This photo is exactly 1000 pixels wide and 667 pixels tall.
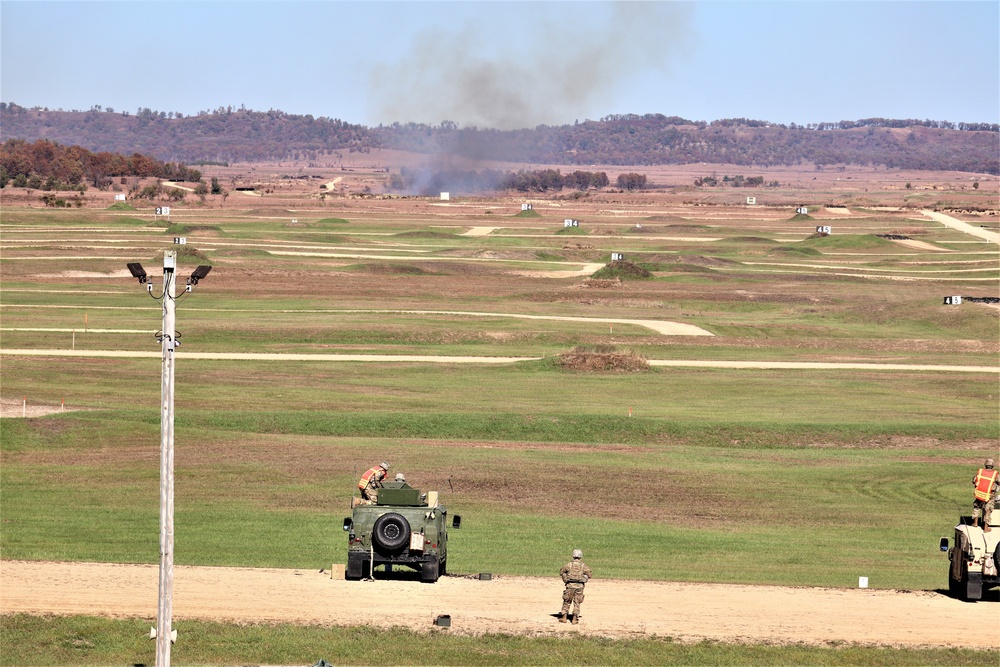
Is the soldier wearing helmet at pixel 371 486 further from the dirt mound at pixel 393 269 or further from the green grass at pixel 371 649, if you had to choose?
the dirt mound at pixel 393 269

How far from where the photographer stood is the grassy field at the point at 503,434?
3053 centimetres

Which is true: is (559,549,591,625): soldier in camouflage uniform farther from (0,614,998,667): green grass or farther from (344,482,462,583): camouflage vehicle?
(344,482,462,583): camouflage vehicle

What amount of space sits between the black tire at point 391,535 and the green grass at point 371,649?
2.23 m

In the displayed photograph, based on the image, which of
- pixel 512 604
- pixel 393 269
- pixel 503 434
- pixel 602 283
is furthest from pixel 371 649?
pixel 393 269

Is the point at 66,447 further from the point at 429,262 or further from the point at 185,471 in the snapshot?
the point at 429,262

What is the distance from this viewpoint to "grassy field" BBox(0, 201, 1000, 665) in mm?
30531

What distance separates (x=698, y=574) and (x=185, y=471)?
16.7 meters

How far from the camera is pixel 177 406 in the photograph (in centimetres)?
5153

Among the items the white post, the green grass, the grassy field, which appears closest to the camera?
the white post

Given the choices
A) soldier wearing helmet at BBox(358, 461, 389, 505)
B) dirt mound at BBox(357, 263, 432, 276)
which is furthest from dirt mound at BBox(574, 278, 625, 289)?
soldier wearing helmet at BBox(358, 461, 389, 505)

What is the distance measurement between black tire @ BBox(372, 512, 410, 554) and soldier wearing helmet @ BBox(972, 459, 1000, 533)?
1045cm

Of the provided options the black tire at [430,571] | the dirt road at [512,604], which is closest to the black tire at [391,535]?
the black tire at [430,571]

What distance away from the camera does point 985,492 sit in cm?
2572

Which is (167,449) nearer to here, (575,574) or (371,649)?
(371,649)
